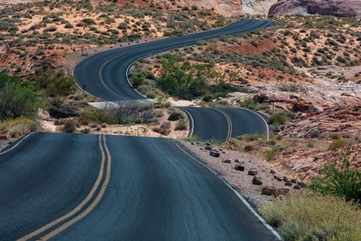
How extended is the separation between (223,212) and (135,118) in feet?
120

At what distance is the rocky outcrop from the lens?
13512 cm

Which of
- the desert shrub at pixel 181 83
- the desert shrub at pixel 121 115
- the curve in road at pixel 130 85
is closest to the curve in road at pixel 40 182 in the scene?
the curve in road at pixel 130 85

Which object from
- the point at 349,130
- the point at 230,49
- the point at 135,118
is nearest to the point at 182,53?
the point at 230,49

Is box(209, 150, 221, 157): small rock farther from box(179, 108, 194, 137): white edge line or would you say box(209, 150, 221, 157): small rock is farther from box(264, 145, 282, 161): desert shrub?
box(179, 108, 194, 137): white edge line

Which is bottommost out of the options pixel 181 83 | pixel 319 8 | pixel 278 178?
→ pixel 278 178

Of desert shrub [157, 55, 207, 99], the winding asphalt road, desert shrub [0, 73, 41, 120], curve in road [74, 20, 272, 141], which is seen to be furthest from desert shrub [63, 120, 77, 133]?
desert shrub [157, 55, 207, 99]

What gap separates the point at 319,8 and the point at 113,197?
129 metres

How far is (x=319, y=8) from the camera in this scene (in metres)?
139

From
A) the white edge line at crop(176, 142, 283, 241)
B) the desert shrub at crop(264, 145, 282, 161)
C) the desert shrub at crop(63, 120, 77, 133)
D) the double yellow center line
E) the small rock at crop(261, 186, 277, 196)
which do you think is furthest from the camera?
the desert shrub at crop(63, 120, 77, 133)

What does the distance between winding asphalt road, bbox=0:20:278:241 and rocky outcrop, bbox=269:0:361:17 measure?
365 feet

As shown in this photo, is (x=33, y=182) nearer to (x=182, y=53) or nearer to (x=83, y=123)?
(x=83, y=123)

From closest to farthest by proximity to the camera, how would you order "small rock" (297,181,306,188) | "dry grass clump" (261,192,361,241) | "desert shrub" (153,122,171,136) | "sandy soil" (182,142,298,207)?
"dry grass clump" (261,192,361,241) < "sandy soil" (182,142,298,207) < "small rock" (297,181,306,188) < "desert shrub" (153,122,171,136)

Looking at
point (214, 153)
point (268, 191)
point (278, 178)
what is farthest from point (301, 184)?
point (214, 153)

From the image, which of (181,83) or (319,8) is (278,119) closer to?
(181,83)
